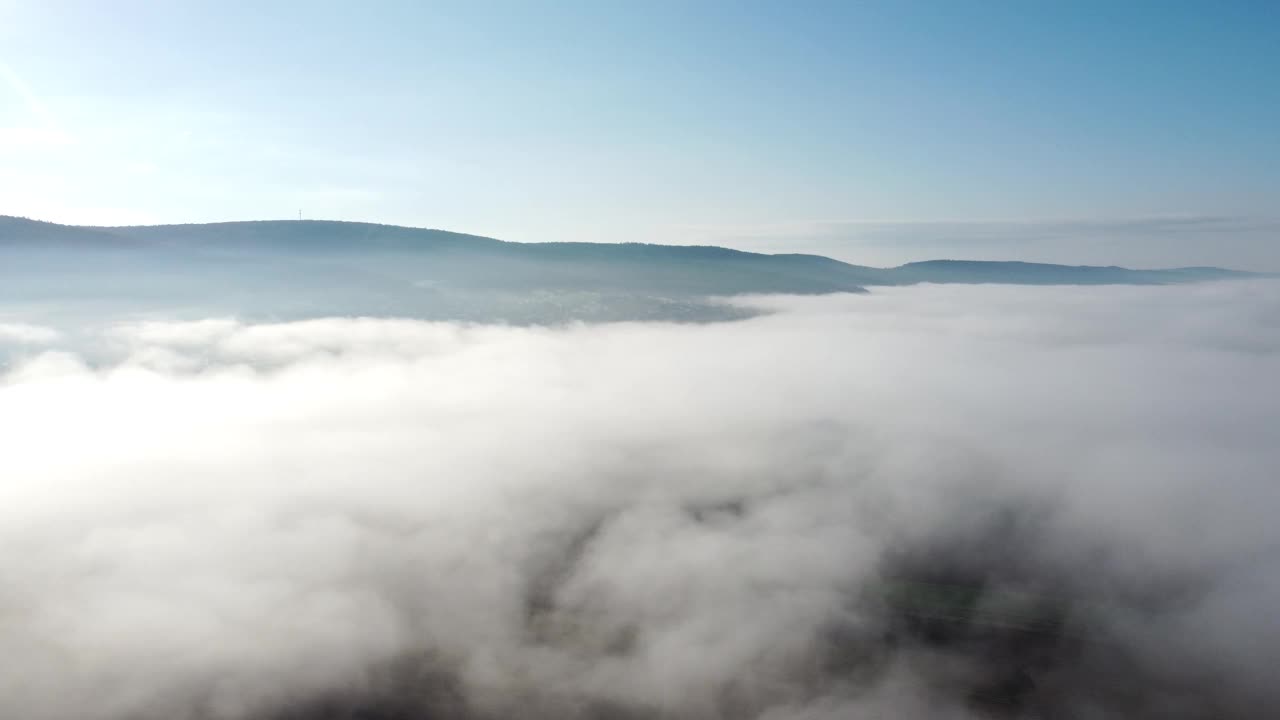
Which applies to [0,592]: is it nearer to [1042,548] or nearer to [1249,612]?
[1042,548]

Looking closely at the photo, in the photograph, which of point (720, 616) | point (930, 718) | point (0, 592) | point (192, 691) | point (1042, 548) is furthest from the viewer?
point (1042, 548)

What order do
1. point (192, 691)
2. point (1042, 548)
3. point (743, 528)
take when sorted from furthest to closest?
point (743, 528), point (1042, 548), point (192, 691)

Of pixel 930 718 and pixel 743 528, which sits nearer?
pixel 930 718

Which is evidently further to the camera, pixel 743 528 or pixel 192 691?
pixel 743 528

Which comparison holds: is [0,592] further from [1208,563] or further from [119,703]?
[1208,563]

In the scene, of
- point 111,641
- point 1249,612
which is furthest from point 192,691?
point 1249,612

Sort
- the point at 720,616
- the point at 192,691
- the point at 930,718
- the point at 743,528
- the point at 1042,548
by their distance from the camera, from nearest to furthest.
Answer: the point at 930,718 < the point at 192,691 < the point at 720,616 < the point at 1042,548 < the point at 743,528

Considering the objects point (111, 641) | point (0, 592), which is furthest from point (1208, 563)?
point (0, 592)

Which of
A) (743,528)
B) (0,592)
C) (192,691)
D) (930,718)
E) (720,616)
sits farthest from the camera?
(743,528)
